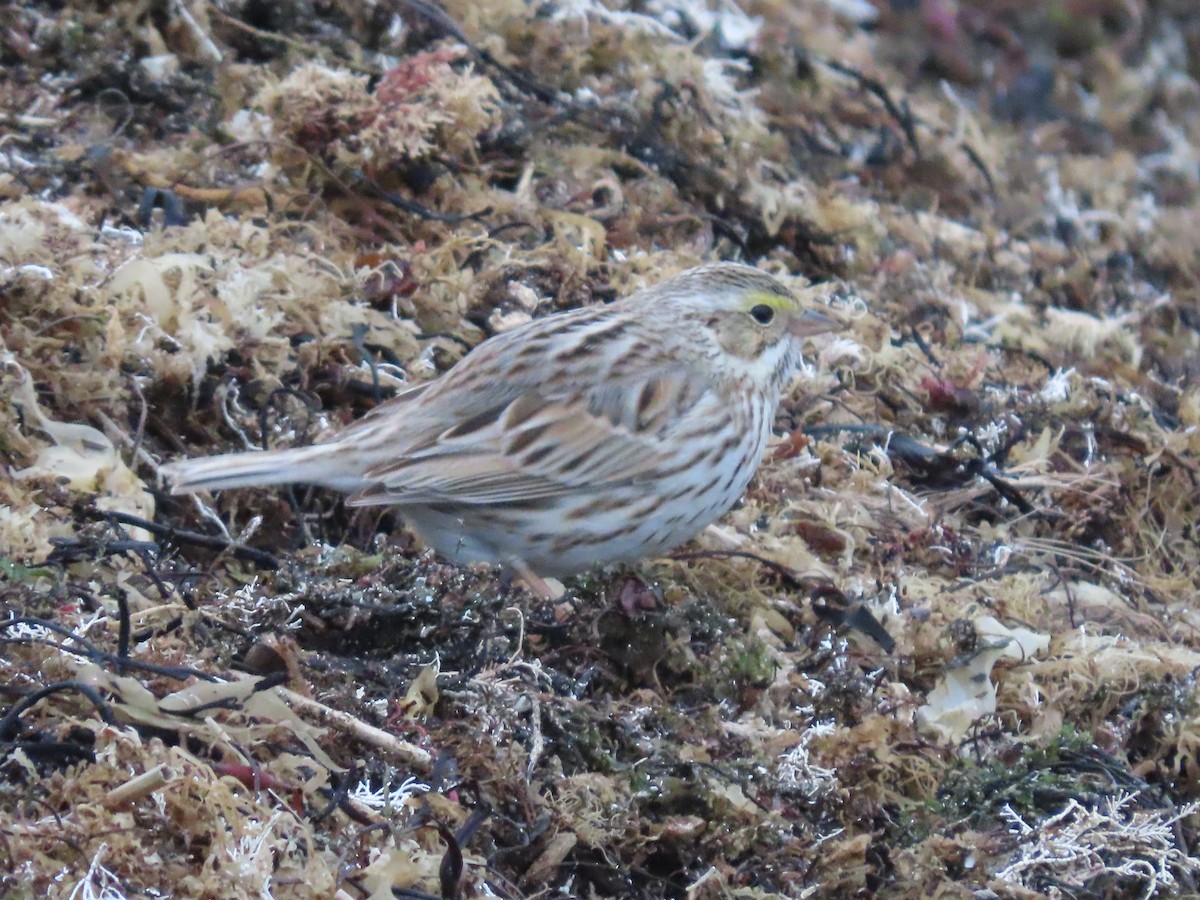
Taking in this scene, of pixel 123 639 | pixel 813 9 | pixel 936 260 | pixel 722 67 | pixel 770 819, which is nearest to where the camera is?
pixel 123 639

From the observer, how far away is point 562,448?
441 cm

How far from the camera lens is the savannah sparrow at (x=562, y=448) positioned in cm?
428

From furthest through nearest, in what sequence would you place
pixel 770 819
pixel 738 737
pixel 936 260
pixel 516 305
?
→ pixel 936 260 < pixel 516 305 < pixel 738 737 < pixel 770 819

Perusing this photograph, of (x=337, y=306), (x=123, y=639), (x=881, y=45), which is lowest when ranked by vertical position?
(x=881, y=45)

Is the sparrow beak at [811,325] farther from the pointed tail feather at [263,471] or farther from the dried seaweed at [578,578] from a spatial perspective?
the pointed tail feather at [263,471]

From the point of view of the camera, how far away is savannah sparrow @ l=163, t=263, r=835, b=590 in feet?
14.0

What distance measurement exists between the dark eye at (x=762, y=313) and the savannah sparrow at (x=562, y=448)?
0.54 ft

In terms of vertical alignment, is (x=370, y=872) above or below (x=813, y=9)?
above

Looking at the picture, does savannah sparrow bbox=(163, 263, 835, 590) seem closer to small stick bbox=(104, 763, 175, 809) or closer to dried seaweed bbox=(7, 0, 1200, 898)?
dried seaweed bbox=(7, 0, 1200, 898)

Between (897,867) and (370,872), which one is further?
(897,867)

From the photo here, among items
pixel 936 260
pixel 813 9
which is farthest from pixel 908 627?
pixel 813 9

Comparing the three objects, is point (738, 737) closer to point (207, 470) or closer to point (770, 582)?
point (770, 582)

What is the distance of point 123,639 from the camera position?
3.20 meters

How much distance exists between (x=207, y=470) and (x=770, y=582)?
153 cm
